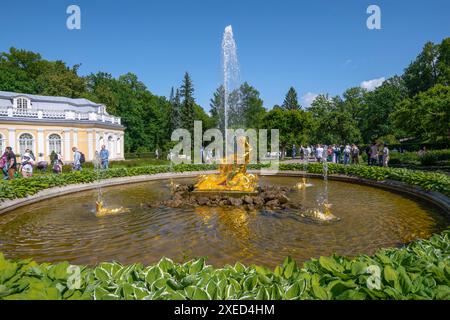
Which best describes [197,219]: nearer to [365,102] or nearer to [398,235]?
[398,235]

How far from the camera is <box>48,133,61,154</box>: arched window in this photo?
3819 cm

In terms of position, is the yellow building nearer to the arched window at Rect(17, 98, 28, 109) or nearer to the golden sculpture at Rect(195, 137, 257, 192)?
the arched window at Rect(17, 98, 28, 109)

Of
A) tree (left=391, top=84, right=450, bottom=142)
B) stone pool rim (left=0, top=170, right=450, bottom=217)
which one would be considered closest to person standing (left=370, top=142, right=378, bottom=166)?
tree (left=391, top=84, right=450, bottom=142)

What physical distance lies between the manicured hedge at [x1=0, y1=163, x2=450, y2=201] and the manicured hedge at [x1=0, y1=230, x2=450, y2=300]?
9247 millimetres

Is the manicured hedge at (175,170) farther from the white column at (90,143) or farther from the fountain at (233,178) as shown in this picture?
the white column at (90,143)

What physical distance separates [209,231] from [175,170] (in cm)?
1454

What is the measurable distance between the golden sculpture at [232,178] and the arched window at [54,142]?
31.7m

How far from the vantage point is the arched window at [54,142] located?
1503 inches

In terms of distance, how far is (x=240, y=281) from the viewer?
10.3ft

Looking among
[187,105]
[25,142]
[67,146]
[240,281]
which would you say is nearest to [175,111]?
[187,105]

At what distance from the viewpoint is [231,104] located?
65.8 ft

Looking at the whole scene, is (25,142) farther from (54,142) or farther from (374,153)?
(374,153)

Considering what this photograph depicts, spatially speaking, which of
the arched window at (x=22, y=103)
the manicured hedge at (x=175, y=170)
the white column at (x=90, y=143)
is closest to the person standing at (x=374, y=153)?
the manicured hedge at (x=175, y=170)
